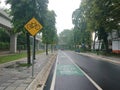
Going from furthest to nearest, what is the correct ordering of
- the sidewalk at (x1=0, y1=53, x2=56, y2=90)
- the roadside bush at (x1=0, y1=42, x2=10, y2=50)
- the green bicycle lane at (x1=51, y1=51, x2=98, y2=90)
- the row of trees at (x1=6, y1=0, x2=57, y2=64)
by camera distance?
1. the roadside bush at (x1=0, y1=42, x2=10, y2=50)
2. the row of trees at (x1=6, y1=0, x2=57, y2=64)
3. the green bicycle lane at (x1=51, y1=51, x2=98, y2=90)
4. the sidewalk at (x1=0, y1=53, x2=56, y2=90)

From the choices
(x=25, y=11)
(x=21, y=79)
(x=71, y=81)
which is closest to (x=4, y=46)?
(x=25, y=11)

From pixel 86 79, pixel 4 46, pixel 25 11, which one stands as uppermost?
pixel 25 11

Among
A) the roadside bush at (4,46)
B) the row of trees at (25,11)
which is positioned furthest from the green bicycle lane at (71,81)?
the roadside bush at (4,46)

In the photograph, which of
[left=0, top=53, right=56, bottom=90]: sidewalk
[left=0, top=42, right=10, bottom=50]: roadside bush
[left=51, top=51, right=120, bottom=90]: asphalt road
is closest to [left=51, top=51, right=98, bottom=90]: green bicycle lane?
[left=51, top=51, right=120, bottom=90]: asphalt road

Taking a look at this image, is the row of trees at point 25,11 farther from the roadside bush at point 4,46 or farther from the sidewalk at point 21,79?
the roadside bush at point 4,46

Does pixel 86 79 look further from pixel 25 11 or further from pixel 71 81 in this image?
pixel 25 11

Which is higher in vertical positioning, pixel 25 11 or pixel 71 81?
pixel 25 11

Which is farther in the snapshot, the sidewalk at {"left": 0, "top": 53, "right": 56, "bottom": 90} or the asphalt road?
the asphalt road

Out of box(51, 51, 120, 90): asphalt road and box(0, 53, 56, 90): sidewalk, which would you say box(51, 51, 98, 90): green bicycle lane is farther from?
box(0, 53, 56, 90): sidewalk

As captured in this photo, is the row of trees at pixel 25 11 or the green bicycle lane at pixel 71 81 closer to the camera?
the green bicycle lane at pixel 71 81

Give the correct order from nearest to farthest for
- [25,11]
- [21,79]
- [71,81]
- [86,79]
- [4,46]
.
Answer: [71,81] → [21,79] → [86,79] → [25,11] → [4,46]

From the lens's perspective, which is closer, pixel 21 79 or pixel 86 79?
pixel 21 79

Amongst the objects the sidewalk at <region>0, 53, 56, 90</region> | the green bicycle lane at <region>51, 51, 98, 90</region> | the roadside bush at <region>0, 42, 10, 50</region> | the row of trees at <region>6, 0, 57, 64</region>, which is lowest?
the green bicycle lane at <region>51, 51, 98, 90</region>

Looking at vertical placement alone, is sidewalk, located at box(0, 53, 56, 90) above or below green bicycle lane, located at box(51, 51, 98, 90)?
above
